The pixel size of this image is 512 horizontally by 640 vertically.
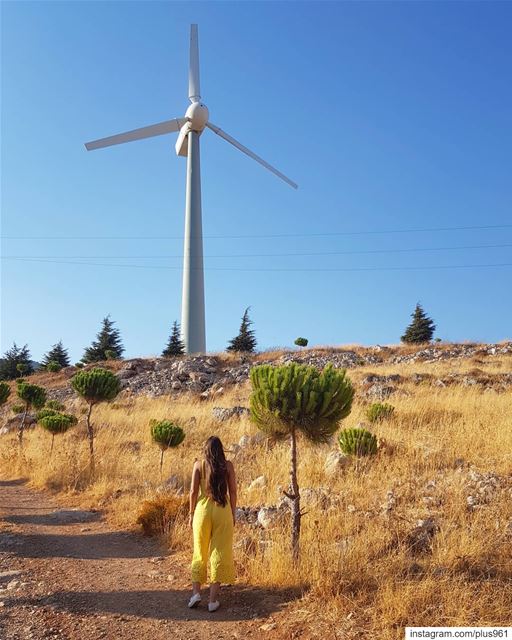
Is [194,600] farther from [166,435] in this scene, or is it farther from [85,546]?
[166,435]

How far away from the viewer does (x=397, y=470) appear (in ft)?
25.6

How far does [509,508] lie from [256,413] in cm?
338

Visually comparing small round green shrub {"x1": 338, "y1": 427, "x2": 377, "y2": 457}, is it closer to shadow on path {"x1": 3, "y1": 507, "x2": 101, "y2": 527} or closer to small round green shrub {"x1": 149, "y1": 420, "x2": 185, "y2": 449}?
small round green shrub {"x1": 149, "y1": 420, "x2": 185, "y2": 449}

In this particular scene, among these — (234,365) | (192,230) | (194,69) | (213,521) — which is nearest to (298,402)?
(213,521)

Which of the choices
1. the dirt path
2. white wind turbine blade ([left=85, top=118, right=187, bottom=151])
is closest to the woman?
the dirt path

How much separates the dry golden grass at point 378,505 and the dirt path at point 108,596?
40 centimetres

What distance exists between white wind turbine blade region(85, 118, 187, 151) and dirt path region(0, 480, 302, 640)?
30.6 m

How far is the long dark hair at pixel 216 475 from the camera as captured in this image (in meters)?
4.76

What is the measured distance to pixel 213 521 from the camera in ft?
15.5

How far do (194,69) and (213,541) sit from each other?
128ft

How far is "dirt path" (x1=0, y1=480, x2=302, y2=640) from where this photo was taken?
412cm

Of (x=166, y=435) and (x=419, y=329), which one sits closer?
(x=166, y=435)

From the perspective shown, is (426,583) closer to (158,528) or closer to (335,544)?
(335,544)

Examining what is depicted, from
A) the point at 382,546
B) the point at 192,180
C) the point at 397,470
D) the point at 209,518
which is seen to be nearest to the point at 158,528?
the point at 209,518
